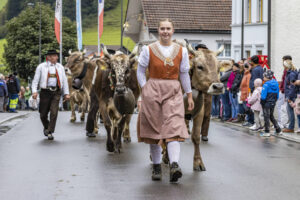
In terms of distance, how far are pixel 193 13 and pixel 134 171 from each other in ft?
143

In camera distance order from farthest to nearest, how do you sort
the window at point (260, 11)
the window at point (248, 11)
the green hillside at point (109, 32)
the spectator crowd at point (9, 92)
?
1. the green hillside at point (109, 32)
2. the window at point (248, 11)
3. the window at point (260, 11)
4. the spectator crowd at point (9, 92)

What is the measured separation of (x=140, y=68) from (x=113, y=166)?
2155mm

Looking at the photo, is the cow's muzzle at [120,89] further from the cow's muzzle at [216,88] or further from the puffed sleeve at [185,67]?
the puffed sleeve at [185,67]

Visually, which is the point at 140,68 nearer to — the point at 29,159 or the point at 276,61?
the point at 29,159

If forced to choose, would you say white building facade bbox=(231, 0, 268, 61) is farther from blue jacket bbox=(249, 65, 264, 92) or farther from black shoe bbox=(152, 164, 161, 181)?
black shoe bbox=(152, 164, 161, 181)

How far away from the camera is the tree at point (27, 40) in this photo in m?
76.8

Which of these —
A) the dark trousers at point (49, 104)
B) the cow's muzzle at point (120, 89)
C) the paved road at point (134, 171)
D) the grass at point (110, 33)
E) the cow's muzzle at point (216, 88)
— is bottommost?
the paved road at point (134, 171)

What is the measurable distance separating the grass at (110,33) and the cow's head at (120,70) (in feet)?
399

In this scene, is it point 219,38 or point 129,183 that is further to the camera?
point 219,38

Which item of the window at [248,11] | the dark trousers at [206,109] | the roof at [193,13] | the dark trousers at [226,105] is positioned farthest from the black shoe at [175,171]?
the roof at [193,13]

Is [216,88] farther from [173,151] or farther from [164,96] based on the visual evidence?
[173,151]

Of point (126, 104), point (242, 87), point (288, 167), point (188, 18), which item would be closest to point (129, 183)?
point (288, 167)

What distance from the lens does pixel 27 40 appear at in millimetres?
77688

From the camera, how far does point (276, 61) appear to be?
32.6 metres
